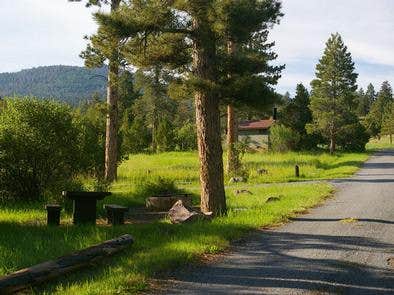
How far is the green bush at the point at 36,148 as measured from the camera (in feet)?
50.6

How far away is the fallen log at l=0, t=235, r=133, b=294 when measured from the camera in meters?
6.34

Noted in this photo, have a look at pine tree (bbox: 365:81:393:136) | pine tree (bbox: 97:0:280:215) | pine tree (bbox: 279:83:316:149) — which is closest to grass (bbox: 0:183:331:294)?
pine tree (bbox: 97:0:280:215)

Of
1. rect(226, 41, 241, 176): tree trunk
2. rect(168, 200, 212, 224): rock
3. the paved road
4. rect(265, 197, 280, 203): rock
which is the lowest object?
the paved road

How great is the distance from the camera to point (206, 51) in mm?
12859

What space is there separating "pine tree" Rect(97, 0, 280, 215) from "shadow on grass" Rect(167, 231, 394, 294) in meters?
3.97

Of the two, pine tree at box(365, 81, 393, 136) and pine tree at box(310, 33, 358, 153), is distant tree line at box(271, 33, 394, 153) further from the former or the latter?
pine tree at box(365, 81, 393, 136)

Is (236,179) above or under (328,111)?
under

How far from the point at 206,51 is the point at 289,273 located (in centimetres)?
693

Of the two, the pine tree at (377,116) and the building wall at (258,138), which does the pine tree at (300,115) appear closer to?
the building wall at (258,138)

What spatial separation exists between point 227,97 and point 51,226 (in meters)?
5.15

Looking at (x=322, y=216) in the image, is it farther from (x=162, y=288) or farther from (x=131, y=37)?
(x=162, y=288)

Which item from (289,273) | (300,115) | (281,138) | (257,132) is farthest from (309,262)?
(257,132)

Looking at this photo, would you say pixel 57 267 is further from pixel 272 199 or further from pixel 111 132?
pixel 111 132

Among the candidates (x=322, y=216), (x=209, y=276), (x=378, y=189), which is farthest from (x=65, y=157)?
(x=378, y=189)
